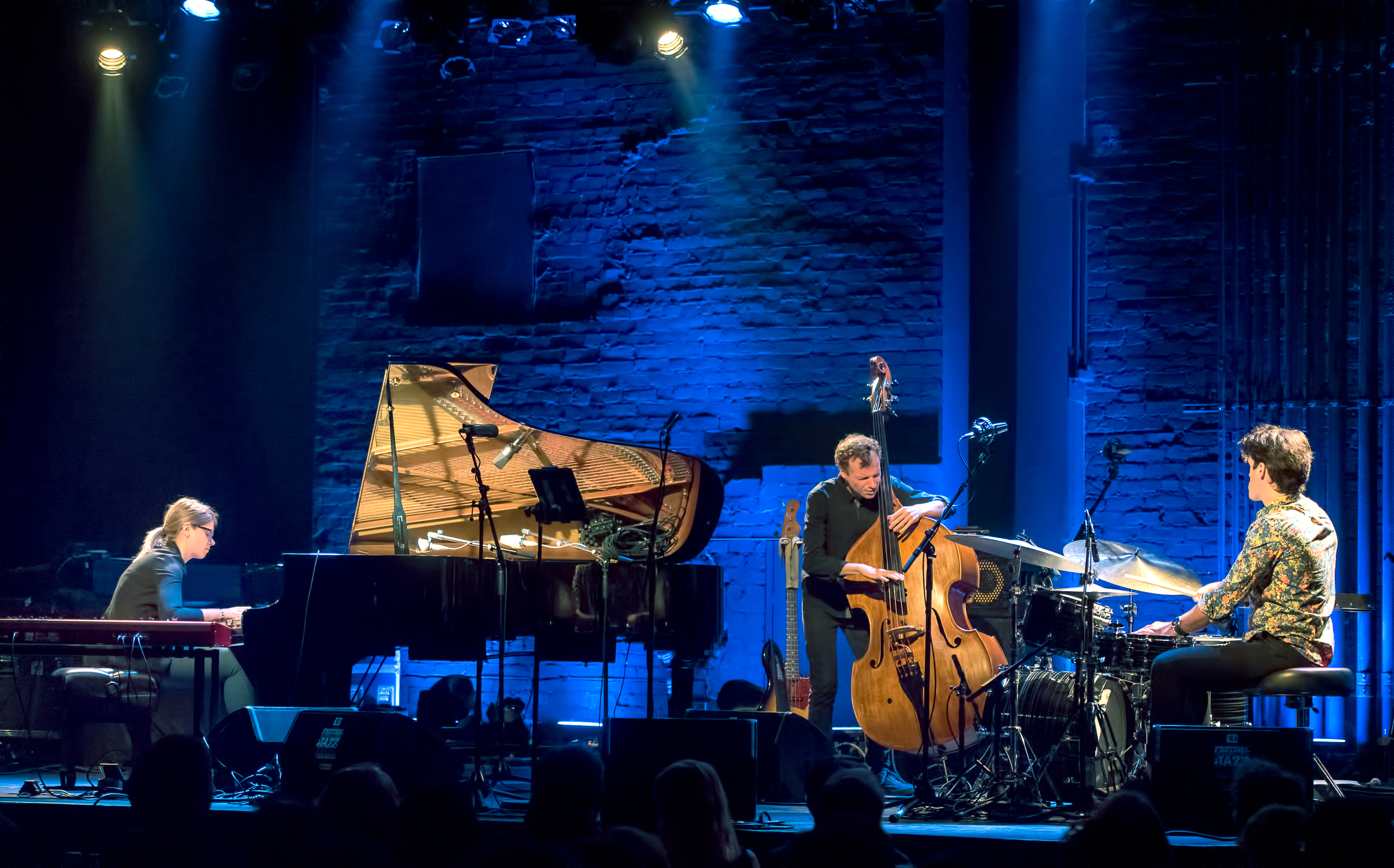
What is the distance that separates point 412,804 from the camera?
335 centimetres

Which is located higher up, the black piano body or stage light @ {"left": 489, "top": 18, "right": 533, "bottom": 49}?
stage light @ {"left": 489, "top": 18, "right": 533, "bottom": 49}

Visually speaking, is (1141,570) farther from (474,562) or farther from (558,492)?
(474,562)

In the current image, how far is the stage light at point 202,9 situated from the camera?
800 centimetres

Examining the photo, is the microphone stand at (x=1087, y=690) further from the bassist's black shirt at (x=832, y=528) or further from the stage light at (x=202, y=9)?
the stage light at (x=202, y=9)

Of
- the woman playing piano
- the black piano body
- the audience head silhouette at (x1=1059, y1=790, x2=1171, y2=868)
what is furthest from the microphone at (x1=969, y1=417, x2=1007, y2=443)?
the woman playing piano

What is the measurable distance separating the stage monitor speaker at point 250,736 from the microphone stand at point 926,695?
8.72ft

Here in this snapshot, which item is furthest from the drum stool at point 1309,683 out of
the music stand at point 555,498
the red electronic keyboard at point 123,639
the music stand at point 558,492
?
the red electronic keyboard at point 123,639

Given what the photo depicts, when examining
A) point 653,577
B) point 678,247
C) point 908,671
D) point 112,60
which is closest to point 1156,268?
point 678,247

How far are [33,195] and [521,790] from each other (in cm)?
588

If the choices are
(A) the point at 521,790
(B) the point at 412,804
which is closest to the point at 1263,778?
(B) the point at 412,804

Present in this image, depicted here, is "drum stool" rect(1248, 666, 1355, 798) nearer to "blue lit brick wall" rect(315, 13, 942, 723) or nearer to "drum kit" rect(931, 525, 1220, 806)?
"drum kit" rect(931, 525, 1220, 806)

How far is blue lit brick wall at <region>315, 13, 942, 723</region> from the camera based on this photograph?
782cm

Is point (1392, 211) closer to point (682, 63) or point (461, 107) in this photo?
point (682, 63)

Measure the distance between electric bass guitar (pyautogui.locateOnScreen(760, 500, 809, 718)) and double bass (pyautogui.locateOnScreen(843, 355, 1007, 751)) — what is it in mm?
803
